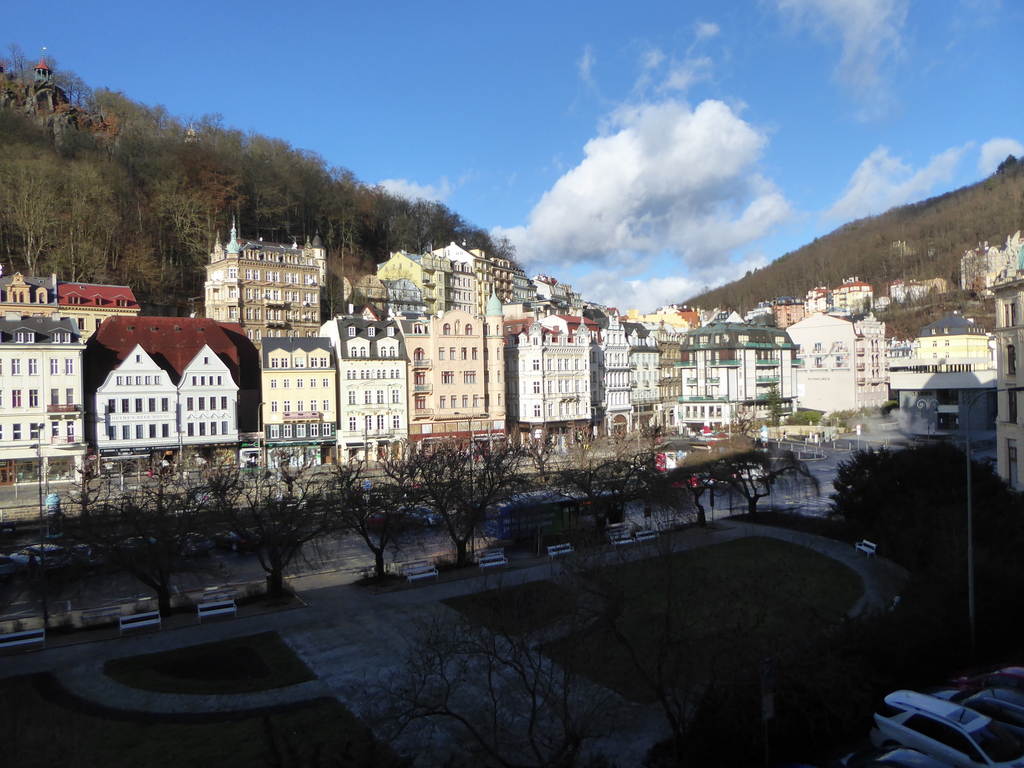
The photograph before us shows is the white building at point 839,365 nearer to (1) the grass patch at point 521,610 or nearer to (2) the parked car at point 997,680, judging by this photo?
(2) the parked car at point 997,680

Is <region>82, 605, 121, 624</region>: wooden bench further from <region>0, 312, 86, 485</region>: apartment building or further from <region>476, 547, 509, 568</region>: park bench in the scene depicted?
<region>0, 312, 86, 485</region>: apartment building

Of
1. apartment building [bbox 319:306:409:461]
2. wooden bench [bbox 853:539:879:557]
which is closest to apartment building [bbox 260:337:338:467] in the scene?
apartment building [bbox 319:306:409:461]

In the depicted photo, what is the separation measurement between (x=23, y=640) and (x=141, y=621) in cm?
294

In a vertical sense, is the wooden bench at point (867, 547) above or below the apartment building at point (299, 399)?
below

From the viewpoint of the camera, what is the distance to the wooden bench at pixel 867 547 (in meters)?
26.6

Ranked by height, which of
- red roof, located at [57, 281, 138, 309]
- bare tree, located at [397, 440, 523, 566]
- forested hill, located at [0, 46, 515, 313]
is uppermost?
forested hill, located at [0, 46, 515, 313]

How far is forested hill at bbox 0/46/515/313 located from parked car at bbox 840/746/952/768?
69.9 m

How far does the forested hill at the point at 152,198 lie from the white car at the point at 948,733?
69.9m

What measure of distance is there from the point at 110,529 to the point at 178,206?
5982cm

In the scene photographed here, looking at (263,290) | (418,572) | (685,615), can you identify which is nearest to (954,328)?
(263,290)

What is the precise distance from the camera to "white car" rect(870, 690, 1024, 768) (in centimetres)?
1221

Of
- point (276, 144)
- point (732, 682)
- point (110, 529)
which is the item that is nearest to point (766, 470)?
point (732, 682)

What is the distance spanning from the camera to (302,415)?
181ft

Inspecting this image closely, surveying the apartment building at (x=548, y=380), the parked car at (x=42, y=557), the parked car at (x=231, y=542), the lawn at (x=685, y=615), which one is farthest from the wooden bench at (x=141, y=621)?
the apartment building at (x=548, y=380)
